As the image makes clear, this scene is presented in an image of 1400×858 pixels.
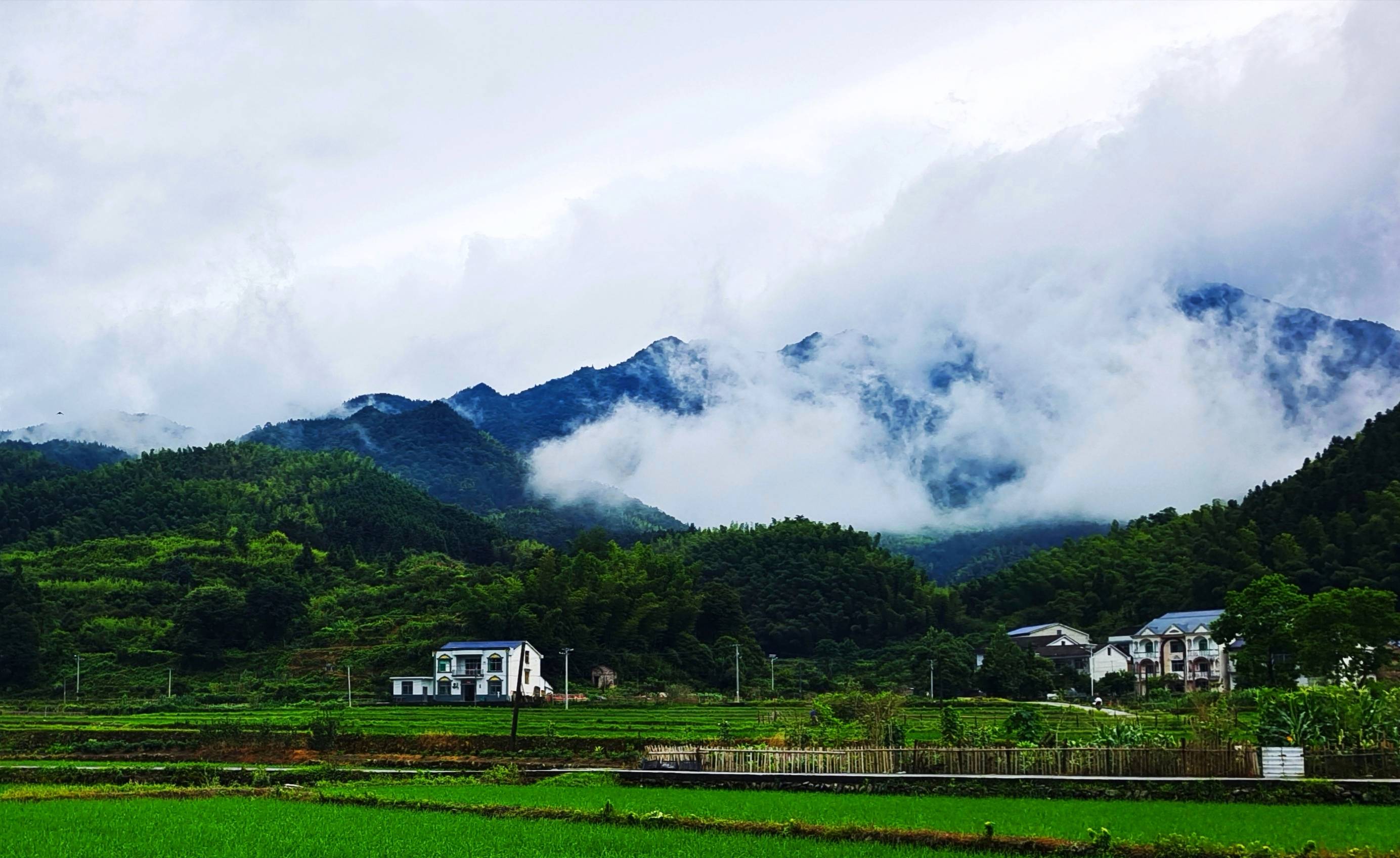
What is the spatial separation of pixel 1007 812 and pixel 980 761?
17.0 ft

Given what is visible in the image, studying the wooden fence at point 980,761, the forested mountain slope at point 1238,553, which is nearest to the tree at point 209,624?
the wooden fence at point 980,761

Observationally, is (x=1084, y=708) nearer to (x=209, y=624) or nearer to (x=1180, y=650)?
(x=1180, y=650)

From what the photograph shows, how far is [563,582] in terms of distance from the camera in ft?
317

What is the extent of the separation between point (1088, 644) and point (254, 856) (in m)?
89.8

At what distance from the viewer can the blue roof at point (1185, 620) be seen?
90750 mm

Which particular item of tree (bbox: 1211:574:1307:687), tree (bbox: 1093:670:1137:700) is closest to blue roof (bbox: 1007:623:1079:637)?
tree (bbox: 1093:670:1137:700)

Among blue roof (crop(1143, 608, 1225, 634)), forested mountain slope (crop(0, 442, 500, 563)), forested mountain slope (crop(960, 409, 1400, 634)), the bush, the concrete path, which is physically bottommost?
the concrete path

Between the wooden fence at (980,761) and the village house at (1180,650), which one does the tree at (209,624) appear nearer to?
the wooden fence at (980,761)

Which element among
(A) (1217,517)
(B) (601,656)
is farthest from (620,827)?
(A) (1217,517)

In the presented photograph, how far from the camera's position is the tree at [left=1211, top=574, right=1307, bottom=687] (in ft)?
197

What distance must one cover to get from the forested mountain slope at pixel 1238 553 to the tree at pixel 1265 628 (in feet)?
65.6

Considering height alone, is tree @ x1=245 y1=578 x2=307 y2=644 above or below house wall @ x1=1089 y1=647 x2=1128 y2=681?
above

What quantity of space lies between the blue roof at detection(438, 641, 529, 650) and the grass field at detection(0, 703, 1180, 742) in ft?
34.9

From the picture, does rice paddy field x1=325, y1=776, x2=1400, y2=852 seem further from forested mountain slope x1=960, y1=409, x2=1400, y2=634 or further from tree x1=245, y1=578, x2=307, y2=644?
forested mountain slope x1=960, y1=409, x2=1400, y2=634
